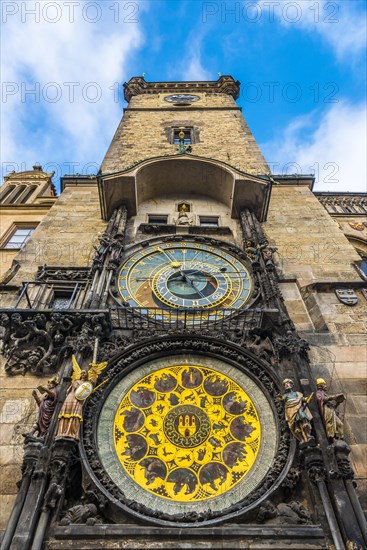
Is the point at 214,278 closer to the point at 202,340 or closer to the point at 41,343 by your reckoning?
the point at 202,340

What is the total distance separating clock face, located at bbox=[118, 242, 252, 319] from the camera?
903cm

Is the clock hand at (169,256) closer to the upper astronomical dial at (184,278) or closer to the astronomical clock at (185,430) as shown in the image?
the upper astronomical dial at (184,278)

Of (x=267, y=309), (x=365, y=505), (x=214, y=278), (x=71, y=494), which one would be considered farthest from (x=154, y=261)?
(x=365, y=505)

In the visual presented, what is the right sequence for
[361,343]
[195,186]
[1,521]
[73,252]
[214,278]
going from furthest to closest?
1. [195,186]
2. [73,252]
3. [214,278]
4. [361,343]
5. [1,521]

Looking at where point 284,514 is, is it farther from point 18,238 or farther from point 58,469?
point 18,238

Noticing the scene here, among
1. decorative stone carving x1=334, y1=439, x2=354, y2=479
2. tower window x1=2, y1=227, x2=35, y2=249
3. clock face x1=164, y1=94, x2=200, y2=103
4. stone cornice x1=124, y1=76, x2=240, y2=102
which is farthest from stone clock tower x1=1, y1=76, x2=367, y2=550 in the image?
stone cornice x1=124, y1=76, x2=240, y2=102

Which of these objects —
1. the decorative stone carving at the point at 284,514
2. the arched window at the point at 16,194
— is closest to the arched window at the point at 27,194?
the arched window at the point at 16,194

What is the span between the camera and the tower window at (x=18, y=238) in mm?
12752

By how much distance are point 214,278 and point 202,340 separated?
2560 millimetres

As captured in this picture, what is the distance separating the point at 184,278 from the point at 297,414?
4372 mm

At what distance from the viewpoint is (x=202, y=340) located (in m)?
7.38

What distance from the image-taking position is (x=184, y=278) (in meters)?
9.56

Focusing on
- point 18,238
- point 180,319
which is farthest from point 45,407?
point 18,238

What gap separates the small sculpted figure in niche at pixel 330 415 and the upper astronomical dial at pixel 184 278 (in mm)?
2965
